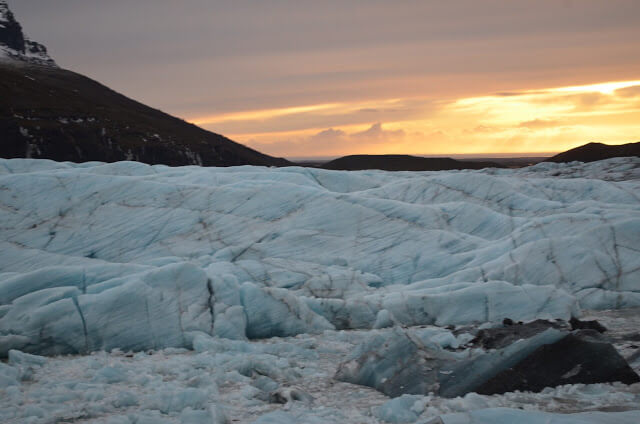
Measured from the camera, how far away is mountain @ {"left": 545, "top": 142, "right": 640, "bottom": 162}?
234 ft

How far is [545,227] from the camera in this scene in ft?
60.5

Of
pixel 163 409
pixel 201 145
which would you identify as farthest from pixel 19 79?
pixel 163 409

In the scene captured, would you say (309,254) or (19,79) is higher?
(19,79)

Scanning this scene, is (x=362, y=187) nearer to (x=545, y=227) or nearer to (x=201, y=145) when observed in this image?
(x=545, y=227)

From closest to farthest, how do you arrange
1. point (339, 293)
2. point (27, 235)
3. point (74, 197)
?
point (339, 293)
point (27, 235)
point (74, 197)

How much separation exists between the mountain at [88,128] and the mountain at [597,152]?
61.8 m

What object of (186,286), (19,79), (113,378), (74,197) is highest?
(19,79)

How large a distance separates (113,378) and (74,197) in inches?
506

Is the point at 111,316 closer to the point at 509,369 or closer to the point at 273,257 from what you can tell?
the point at 273,257

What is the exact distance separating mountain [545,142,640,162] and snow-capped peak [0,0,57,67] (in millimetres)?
130821

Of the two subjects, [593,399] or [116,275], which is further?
[116,275]

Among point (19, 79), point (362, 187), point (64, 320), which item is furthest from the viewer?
point (19, 79)

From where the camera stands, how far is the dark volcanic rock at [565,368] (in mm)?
8922

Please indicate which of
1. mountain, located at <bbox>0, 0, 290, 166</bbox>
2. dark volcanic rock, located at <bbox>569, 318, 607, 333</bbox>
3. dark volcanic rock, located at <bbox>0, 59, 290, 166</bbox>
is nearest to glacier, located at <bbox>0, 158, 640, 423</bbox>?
dark volcanic rock, located at <bbox>569, 318, 607, 333</bbox>
